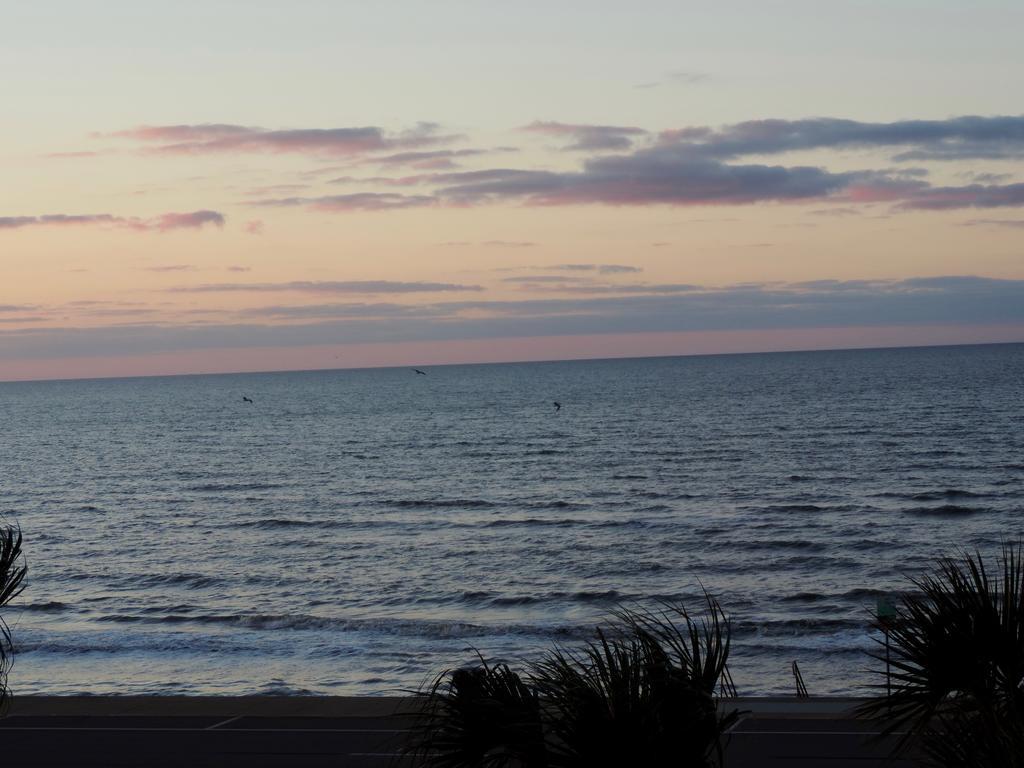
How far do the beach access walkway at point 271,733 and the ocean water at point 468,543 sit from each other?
3821mm

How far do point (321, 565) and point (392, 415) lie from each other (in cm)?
12102

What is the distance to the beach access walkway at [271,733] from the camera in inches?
792

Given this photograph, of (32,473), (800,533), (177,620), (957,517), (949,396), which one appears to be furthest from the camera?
(949,396)

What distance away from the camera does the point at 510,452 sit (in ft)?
328

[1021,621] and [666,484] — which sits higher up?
[1021,621]

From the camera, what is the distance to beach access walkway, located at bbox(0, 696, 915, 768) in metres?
20.1

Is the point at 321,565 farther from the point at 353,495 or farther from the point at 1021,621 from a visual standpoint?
the point at 1021,621

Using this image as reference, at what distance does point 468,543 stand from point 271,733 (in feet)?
101

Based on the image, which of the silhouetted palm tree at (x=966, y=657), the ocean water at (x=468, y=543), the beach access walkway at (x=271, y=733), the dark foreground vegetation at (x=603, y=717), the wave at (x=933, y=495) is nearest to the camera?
the dark foreground vegetation at (x=603, y=717)

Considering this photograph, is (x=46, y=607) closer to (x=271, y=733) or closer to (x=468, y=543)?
(x=468, y=543)

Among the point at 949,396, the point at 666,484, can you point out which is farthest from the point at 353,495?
the point at 949,396

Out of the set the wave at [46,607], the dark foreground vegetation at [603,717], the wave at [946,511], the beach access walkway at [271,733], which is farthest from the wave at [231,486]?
the dark foreground vegetation at [603,717]

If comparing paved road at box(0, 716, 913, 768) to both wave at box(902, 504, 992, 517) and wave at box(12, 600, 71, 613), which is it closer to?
wave at box(12, 600, 71, 613)

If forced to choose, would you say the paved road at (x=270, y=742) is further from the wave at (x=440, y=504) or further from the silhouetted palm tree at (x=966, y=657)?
the wave at (x=440, y=504)
